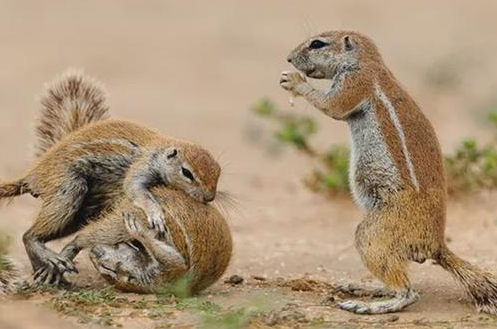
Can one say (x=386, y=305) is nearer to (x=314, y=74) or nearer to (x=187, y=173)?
(x=187, y=173)

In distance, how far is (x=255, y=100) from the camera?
1909 centimetres

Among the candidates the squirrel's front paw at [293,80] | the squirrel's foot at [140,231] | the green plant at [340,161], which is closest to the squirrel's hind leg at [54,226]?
the squirrel's foot at [140,231]

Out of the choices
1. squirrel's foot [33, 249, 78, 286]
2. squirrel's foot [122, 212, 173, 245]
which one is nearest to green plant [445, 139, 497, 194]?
squirrel's foot [122, 212, 173, 245]

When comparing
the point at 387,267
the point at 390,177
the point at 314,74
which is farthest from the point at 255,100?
the point at 387,267

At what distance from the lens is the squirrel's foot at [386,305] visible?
8914 mm

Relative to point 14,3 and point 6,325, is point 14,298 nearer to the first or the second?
point 6,325

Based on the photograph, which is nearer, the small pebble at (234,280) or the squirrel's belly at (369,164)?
the squirrel's belly at (369,164)

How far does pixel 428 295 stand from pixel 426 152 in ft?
3.39

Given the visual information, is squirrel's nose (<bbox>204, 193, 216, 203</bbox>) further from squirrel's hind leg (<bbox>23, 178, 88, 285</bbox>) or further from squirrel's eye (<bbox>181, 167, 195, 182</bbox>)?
squirrel's hind leg (<bbox>23, 178, 88, 285</bbox>)

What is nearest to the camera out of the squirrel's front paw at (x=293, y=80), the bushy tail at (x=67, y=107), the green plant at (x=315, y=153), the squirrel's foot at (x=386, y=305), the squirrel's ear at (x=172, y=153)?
the squirrel's foot at (x=386, y=305)

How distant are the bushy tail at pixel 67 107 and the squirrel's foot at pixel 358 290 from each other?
228 centimetres

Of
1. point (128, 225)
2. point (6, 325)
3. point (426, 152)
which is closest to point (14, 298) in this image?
point (128, 225)

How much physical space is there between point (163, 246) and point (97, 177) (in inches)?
35.2

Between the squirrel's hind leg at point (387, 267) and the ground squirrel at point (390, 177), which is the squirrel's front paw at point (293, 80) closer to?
the ground squirrel at point (390, 177)
